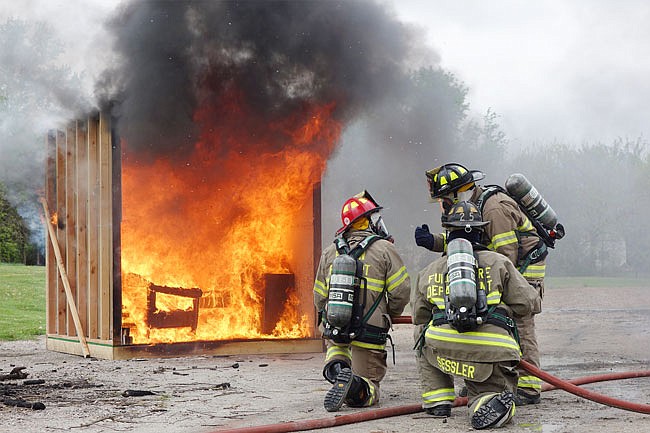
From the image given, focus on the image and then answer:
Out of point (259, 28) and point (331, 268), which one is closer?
point (331, 268)

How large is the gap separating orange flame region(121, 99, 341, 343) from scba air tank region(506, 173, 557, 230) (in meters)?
4.73

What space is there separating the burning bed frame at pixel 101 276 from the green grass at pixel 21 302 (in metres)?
3.63

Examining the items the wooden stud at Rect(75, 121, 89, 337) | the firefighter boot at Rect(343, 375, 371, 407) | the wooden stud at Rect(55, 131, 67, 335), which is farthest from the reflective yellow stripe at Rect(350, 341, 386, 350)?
the wooden stud at Rect(55, 131, 67, 335)

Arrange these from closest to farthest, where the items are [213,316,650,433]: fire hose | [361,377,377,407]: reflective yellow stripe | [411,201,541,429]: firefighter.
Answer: [213,316,650,433]: fire hose
[411,201,541,429]: firefighter
[361,377,377,407]: reflective yellow stripe

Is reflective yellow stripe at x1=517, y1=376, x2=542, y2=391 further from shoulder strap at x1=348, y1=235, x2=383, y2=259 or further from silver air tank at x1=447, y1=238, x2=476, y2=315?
shoulder strap at x1=348, y1=235, x2=383, y2=259

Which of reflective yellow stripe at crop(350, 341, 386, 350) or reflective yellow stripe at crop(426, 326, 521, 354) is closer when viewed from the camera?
reflective yellow stripe at crop(426, 326, 521, 354)

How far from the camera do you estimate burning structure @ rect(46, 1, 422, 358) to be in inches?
404

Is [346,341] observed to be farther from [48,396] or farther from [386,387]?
[48,396]

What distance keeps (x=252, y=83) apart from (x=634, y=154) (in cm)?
3524

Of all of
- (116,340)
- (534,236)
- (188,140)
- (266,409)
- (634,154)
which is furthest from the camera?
(634,154)

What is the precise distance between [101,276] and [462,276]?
627 centimetres

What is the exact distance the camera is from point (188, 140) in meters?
10.6

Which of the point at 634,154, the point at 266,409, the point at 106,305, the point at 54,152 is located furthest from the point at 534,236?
the point at 634,154

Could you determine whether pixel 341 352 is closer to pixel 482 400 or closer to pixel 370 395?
pixel 370 395
